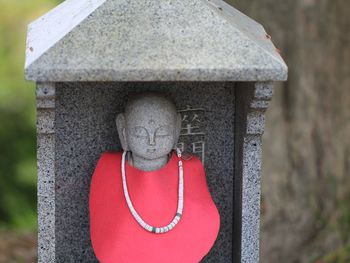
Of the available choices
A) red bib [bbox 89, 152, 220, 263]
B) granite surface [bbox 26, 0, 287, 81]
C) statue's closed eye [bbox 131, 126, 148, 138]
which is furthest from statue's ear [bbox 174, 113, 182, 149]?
granite surface [bbox 26, 0, 287, 81]

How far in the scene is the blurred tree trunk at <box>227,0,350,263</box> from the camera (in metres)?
6.33

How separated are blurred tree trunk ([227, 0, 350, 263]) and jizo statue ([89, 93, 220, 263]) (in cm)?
223

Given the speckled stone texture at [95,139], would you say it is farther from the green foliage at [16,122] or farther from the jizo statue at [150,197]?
the green foliage at [16,122]

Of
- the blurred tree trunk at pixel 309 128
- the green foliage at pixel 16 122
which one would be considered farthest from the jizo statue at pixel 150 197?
the green foliage at pixel 16 122

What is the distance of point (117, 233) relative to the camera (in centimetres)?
416

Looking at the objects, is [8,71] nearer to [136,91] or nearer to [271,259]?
[271,259]

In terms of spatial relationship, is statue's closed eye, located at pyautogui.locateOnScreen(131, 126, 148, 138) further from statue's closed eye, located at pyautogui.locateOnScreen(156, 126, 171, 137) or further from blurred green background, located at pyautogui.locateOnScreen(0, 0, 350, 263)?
blurred green background, located at pyautogui.locateOnScreen(0, 0, 350, 263)

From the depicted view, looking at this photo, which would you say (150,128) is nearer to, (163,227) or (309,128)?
(163,227)

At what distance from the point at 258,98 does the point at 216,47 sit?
14.9 inches

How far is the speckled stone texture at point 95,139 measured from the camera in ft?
14.4

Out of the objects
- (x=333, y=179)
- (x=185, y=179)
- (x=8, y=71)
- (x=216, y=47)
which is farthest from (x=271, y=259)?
(x=8, y=71)

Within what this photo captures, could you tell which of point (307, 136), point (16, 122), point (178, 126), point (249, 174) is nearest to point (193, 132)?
point (178, 126)

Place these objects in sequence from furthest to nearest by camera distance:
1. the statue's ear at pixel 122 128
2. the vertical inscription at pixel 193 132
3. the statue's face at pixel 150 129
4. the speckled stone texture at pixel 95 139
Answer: the vertical inscription at pixel 193 132 → the speckled stone texture at pixel 95 139 → the statue's ear at pixel 122 128 → the statue's face at pixel 150 129

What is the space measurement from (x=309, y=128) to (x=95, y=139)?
2.42 metres
